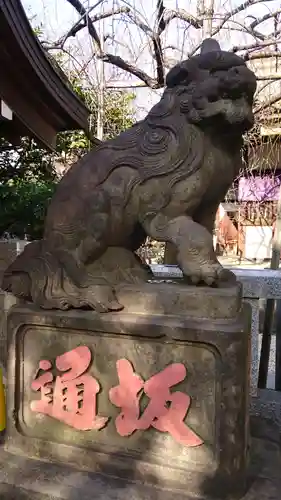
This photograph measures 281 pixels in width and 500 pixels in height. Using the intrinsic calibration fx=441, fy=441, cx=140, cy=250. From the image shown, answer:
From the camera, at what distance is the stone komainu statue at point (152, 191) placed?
1.71m

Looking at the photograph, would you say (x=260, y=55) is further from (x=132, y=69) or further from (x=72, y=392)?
(x=72, y=392)

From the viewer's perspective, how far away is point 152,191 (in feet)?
5.79

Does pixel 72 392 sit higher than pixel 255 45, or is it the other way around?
pixel 255 45

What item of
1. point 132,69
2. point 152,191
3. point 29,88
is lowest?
point 152,191

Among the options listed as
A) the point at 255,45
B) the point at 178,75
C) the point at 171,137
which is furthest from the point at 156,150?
the point at 255,45

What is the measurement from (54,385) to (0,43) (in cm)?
235

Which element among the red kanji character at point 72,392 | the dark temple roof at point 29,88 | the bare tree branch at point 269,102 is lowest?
the red kanji character at point 72,392

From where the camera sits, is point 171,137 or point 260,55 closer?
point 171,137

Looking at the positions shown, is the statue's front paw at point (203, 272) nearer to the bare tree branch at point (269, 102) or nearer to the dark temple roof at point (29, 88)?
the dark temple roof at point (29, 88)

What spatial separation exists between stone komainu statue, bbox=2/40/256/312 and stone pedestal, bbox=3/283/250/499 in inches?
4.5

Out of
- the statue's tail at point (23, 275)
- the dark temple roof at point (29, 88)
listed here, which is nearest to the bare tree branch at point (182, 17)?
the dark temple roof at point (29, 88)

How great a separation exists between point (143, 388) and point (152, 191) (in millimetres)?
771

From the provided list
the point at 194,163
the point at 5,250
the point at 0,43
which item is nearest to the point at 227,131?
the point at 194,163

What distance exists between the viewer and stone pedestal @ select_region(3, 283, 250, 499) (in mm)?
1571
